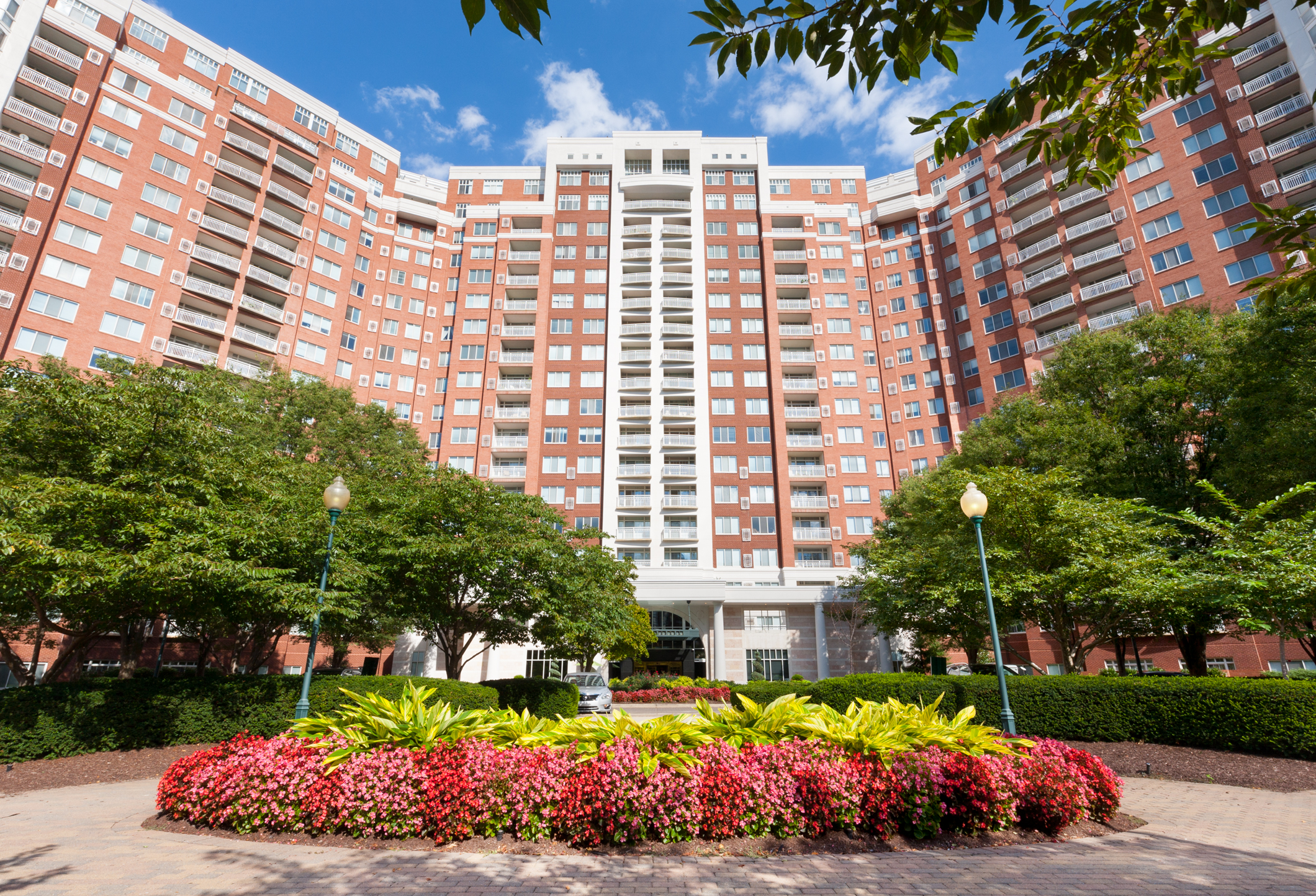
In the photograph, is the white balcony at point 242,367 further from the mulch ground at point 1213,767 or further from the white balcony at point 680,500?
the mulch ground at point 1213,767

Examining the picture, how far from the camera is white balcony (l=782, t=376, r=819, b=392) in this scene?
55188mm

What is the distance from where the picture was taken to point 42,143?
42.9 m

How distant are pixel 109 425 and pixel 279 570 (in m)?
4.71

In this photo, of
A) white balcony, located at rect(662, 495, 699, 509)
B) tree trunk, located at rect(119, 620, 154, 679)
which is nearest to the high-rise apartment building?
white balcony, located at rect(662, 495, 699, 509)

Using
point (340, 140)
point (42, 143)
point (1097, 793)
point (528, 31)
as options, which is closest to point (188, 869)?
point (528, 31)

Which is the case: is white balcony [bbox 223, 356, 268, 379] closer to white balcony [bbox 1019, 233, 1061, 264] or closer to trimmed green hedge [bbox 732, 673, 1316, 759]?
trimmed green hedge [bbox 732, 673, 1316, 759]

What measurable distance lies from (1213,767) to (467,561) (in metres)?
18.5

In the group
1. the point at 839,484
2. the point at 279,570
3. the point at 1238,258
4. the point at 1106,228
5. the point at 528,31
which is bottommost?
the point at 279,570

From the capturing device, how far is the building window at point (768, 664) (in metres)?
45.2

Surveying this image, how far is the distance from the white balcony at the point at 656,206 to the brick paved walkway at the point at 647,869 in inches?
2348

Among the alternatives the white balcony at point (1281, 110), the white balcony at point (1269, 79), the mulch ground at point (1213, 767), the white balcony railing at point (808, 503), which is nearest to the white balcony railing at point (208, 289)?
the white balcony railing at point (808, 503)

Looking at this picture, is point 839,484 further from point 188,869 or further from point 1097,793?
point 188,869

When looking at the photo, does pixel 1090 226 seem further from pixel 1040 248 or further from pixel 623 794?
pixel 623 794

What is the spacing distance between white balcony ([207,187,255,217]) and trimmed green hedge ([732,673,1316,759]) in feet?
188
